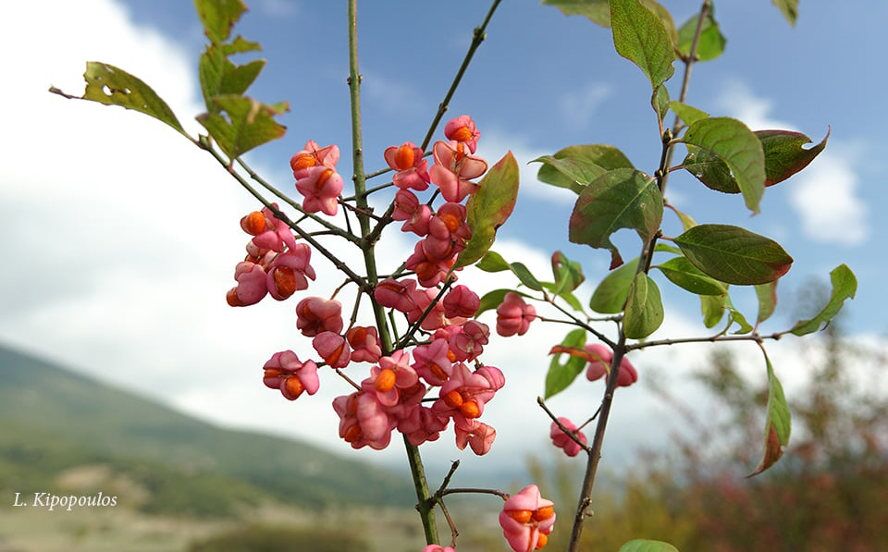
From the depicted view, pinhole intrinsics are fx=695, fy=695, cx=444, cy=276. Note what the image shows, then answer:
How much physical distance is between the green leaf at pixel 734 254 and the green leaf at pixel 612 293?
0.61ft

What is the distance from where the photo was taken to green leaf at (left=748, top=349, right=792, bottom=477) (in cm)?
74

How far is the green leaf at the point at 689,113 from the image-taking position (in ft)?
1.92

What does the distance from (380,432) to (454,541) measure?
14 cm

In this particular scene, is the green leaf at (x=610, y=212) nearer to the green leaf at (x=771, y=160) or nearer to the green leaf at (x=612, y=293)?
the green leaf at (x=771, y=160)

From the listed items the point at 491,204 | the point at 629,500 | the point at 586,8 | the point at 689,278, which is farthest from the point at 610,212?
the point at 629,500

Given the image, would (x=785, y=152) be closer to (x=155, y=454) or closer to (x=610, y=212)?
(x=610, y=212)

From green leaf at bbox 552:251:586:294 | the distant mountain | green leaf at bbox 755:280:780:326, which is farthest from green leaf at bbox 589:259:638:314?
the distant mountain

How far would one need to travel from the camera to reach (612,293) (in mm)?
842

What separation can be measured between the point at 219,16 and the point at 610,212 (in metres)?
0.32

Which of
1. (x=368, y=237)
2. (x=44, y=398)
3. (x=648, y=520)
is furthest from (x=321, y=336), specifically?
(x=44, y=398)

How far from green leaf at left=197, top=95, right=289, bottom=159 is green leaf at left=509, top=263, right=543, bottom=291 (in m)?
0.34

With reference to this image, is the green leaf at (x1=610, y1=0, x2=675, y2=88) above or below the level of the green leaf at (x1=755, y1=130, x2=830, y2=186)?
above

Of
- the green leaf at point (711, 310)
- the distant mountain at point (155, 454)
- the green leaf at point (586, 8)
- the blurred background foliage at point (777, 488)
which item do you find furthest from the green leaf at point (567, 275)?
the distant mountain at point (155, 454)

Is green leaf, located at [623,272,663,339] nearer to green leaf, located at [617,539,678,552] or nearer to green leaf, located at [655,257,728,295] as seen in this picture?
green leaf, located at [655,257,728,295]
